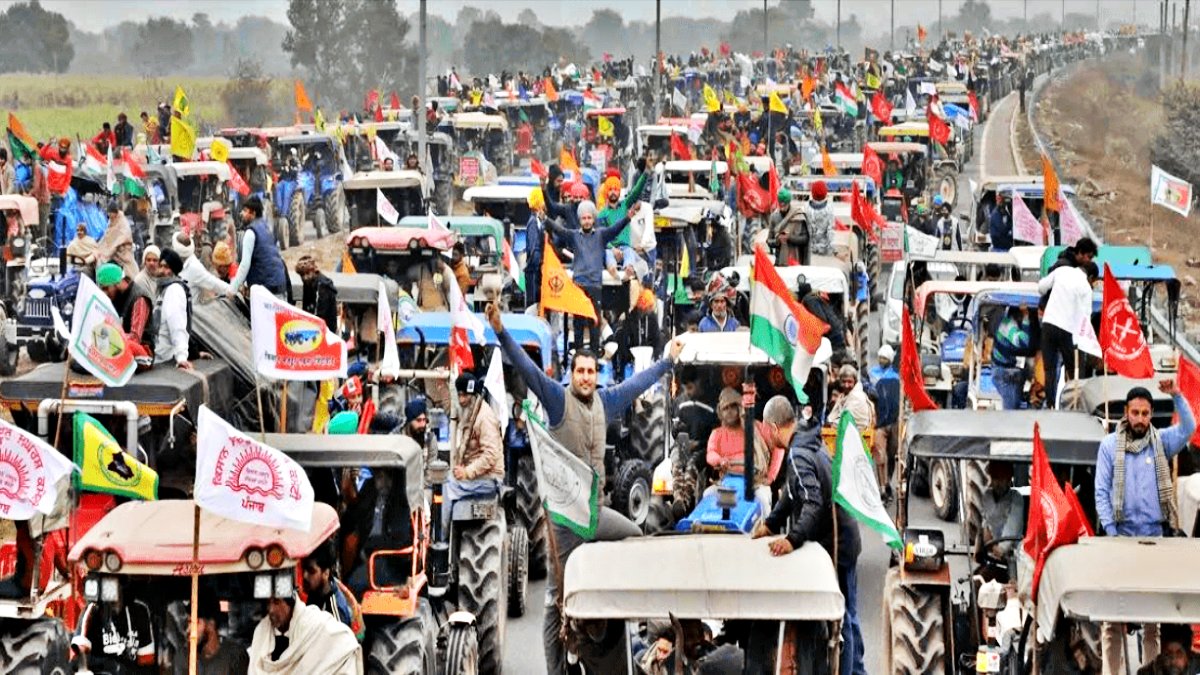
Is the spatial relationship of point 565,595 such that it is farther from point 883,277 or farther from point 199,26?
point 199,26

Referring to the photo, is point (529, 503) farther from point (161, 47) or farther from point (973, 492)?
point (161, 47)

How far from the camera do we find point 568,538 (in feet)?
45.2

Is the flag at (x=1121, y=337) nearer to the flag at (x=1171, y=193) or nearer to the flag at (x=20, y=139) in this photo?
the flag at (x=1171, y=193)

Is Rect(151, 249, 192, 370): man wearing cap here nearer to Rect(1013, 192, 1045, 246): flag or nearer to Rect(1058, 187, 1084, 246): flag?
Rect(1058, 187, 1084, 246): flag

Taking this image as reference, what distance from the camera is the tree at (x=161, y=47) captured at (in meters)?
117

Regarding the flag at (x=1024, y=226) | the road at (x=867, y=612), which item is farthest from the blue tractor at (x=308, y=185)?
the road at (x=867, y=612)

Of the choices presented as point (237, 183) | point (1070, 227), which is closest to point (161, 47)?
point (237, 183)

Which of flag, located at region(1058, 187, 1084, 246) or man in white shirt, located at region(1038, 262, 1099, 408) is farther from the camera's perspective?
flag, located at region(1058, 187, 1084, 246)

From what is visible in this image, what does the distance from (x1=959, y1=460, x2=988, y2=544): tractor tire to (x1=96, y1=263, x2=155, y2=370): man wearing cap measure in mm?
5443

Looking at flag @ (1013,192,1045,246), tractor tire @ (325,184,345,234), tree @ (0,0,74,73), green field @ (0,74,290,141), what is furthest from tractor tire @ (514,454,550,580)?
tree @ (0,0,74,73)

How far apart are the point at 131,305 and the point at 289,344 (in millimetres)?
1666

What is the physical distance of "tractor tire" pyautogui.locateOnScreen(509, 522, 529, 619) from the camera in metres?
17.5

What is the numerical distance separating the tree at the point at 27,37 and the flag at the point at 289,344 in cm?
8637

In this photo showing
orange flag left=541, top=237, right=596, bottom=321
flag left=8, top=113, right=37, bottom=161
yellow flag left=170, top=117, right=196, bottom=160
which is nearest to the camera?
orange flag left=541, top=237, right=596, bottom=321
